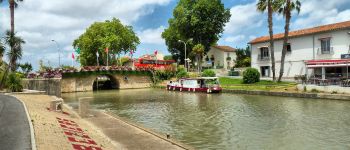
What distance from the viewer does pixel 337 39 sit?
44.2m

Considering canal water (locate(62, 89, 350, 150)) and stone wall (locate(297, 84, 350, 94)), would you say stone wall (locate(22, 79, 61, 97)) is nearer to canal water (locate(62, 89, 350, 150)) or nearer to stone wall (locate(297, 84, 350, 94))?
canal water (locate(62, 89, 350, 150))

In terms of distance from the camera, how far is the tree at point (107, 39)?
3494 inches

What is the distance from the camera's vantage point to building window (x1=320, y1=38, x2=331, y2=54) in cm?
4555

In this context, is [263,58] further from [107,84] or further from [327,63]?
[107,84]

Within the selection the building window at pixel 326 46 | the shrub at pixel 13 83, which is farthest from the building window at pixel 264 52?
the shrub at pixel 13 83

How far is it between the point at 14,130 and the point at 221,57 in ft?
274

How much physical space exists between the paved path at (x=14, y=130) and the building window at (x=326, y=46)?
3895 centimetres

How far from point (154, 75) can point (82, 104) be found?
168 feet

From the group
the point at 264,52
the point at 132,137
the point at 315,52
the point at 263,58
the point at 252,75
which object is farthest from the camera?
the point at 264,52

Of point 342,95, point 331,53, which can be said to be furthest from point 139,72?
point 342,95

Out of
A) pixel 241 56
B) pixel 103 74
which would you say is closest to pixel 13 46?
pixel 103 74

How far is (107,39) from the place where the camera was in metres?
87.9

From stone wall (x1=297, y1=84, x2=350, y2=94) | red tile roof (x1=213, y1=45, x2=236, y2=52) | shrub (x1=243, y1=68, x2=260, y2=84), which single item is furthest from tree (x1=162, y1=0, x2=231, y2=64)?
stone wall (x1=297, y1=84, x2=350, y2=94)

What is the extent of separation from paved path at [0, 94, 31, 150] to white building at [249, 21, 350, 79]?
35284 mm
